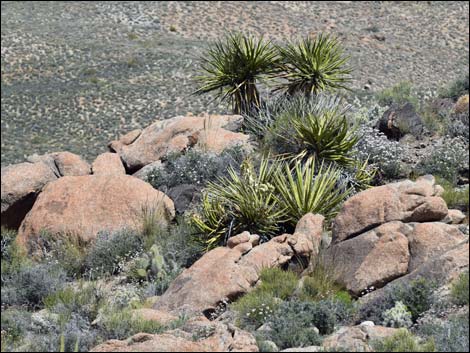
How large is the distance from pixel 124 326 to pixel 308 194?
4.17 m

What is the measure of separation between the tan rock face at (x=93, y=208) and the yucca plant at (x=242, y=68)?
3198mm

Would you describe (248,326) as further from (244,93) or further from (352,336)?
(244,93)

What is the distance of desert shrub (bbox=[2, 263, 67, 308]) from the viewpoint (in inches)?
459

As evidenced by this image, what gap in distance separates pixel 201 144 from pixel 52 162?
113 inches

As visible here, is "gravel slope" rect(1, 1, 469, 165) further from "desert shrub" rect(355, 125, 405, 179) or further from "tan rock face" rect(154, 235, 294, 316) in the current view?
"tan rock face" rect(154, 235, 294, 316)

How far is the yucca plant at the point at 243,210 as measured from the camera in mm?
12500

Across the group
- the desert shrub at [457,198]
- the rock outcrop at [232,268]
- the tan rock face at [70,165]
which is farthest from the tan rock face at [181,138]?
the rock outcrop at [232,268]

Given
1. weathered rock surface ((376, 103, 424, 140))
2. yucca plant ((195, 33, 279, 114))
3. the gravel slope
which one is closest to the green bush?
yucca plant ((195, 33, 279, 114))

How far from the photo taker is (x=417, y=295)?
9141mm

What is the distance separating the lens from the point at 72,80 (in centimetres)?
3912

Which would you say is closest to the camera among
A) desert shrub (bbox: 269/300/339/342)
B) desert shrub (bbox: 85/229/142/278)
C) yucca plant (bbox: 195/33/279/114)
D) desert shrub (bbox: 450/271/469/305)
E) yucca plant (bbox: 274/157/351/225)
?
desert shrub (bbox: 269/300/339/342)

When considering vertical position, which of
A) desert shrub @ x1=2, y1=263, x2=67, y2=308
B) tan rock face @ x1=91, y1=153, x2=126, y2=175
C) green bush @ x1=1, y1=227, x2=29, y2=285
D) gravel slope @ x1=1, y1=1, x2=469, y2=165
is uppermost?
tan rock face @ x1=91, y1=153, x2=126, y2=175

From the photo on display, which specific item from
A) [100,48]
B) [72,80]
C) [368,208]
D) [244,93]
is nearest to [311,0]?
[100,48]

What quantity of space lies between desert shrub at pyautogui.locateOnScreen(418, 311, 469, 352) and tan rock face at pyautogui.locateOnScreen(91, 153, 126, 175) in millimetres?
8868
